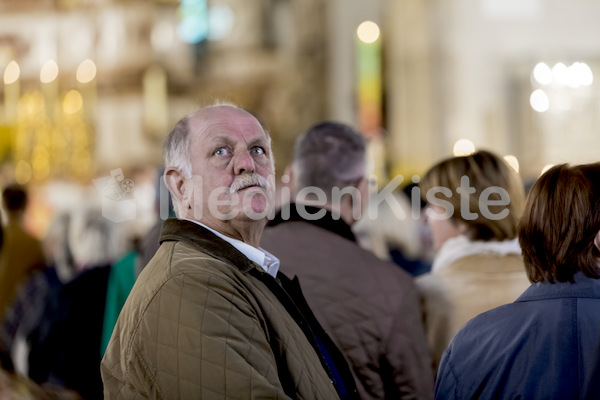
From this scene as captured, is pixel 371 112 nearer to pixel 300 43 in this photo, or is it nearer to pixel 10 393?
pixel 300 43

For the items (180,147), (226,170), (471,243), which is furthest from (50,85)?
(226,170)

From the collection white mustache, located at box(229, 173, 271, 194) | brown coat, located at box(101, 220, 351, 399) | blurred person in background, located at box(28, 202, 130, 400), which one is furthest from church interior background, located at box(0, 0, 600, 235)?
brown coat, located at box(101, 220, 351, 399)

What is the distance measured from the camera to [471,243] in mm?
2820

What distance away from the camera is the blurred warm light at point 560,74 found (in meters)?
10.9

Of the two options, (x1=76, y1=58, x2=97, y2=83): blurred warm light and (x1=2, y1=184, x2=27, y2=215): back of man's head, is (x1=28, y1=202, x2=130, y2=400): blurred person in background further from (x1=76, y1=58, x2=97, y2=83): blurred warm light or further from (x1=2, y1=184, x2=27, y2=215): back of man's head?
(x1=76, y1=58, x2=97, y2=83): blurred warm light

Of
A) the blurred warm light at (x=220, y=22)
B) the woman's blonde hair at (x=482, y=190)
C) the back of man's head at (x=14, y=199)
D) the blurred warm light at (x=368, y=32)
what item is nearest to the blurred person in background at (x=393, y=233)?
the woman's blonde hair at (x=482, y=190)

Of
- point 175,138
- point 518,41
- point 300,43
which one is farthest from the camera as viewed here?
point 300,43

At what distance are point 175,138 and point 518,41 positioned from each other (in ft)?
33.6

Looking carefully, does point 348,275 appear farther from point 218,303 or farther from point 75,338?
point 75,338

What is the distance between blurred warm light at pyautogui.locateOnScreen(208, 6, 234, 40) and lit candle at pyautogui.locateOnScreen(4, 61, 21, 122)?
10.7 feet

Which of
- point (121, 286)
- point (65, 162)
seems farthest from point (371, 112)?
point (121, 286)

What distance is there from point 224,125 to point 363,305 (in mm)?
832

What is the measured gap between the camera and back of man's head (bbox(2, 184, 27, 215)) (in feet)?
15.4

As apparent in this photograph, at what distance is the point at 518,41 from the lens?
38.2ft
